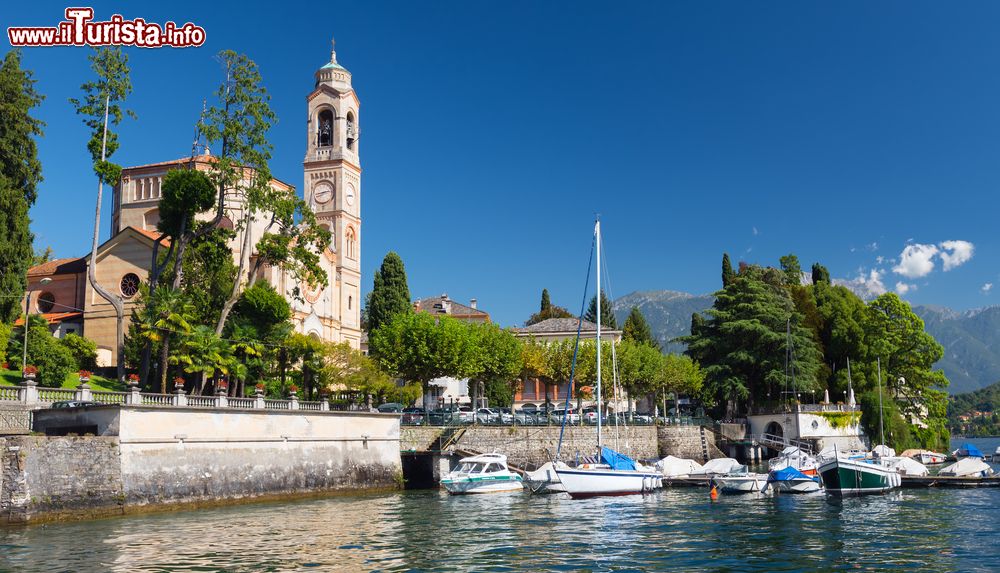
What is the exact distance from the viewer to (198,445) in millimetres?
32406

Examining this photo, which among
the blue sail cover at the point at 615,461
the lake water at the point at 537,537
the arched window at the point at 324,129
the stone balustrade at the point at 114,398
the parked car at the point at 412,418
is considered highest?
the arched window at the point at 324,129

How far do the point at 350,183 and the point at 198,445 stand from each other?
4229 centimetres

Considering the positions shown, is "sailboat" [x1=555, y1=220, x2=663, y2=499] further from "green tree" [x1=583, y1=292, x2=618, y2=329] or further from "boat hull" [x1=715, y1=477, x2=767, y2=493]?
"green tree" [x1=583, y1=292, x2=618, y2=329]

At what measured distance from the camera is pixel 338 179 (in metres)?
70.6

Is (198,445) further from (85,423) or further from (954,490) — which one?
(954,490)

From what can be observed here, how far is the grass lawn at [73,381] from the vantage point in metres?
40.8

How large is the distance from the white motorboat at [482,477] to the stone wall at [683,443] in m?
19.4

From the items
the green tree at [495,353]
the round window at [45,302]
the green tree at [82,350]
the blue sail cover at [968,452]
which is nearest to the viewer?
the green tree at [82,350]

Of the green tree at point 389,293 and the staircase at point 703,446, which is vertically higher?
the green tree at point 389,293

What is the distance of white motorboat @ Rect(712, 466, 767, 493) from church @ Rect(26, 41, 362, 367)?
2441 centimetres

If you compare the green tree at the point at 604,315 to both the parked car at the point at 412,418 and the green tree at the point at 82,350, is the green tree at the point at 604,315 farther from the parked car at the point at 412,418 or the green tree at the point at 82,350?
the green tree at the point at 82,350

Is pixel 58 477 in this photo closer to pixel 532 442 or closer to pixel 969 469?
pixel 532 442

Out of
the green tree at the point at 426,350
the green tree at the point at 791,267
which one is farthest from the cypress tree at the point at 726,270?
the green tree at the point at 426,350

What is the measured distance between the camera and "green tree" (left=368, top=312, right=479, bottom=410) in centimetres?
5031
